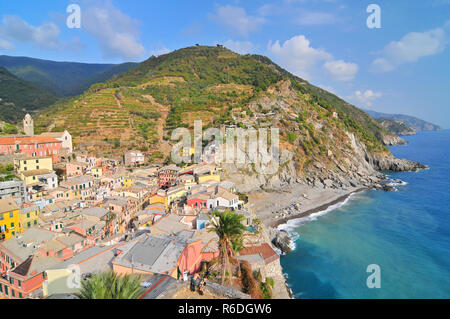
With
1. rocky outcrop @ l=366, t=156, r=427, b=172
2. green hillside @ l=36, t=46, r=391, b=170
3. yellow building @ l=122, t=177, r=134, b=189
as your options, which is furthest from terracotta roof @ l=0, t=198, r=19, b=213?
rocky outcrop @ l=366, t=156, r=427, b=172

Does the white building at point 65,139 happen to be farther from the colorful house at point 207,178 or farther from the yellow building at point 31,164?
the colorful house at point 207,178

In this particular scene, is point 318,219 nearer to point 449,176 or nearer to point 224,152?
point 224,152

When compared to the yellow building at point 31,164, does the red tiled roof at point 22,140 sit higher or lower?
higher

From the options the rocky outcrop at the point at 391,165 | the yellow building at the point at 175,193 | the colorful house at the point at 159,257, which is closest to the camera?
the colorful house at the point at 159,257

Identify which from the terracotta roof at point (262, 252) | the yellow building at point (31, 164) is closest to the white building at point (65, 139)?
the yellow building at point (31, 164)

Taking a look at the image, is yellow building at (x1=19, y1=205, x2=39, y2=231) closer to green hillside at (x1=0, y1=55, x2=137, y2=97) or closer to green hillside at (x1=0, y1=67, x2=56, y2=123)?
green hillside at (x1=0, y1=67, x2=56, y2=123)

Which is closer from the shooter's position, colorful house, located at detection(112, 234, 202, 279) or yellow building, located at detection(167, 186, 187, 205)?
colorful house, located at detection(112, 234, 202, 279)

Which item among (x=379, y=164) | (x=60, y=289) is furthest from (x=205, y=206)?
(x=379, y=164)
